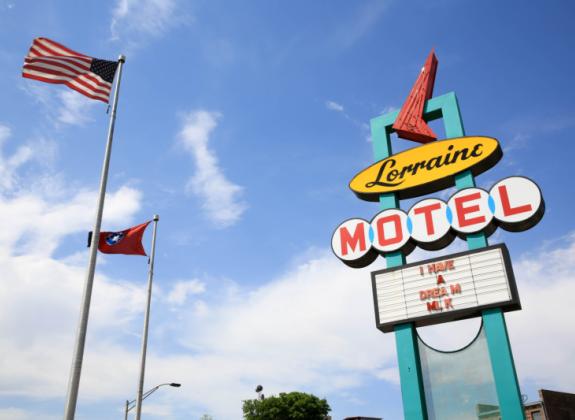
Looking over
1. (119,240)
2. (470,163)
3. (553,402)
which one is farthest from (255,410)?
(470,163)

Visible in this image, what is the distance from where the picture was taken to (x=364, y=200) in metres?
18.6

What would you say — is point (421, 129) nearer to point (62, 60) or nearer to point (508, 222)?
point (508, 222)

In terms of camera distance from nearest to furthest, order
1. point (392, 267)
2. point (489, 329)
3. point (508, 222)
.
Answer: point (489, 329) < point (508, 222) < point (392, 267)

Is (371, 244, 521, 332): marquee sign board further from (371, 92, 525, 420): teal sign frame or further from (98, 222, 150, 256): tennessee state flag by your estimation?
(98, 222, 150, 256): tennessee state flag

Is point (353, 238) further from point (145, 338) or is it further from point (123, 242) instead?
point (145, 338)

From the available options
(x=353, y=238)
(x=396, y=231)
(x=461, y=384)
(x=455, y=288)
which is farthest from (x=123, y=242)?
(x=461, y=384)

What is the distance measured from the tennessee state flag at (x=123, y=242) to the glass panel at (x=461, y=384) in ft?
36.0

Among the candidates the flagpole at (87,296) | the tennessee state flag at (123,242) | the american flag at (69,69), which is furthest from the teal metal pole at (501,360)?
the american flag at (69,69)

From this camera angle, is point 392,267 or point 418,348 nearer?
point 418,348

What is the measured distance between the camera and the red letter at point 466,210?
613 inches

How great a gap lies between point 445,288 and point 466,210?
267 cm

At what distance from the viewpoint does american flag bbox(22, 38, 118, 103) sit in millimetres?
14797

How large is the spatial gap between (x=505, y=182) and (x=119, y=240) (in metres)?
13.3

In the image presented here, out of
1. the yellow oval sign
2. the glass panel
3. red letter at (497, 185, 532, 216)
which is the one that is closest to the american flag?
the yellow oval sign
